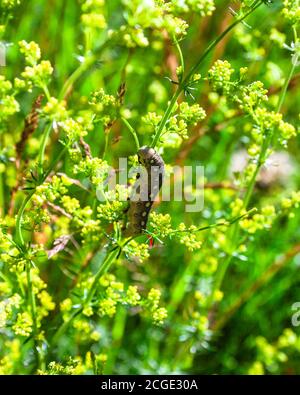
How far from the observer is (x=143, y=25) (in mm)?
587

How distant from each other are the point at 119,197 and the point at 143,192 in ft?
0.11

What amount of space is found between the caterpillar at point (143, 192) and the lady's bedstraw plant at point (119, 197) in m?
0.02

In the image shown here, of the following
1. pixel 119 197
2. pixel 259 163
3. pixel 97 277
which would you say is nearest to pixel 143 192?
pixel 119 197

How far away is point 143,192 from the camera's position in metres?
0.74

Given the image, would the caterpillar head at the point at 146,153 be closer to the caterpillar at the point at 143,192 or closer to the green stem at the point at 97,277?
the caterpillar at the point at 143,192

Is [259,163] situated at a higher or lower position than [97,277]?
higher

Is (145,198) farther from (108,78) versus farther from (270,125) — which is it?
(108,78)

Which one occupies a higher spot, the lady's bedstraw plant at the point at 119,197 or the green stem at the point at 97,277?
the lady's bedstraw plant at the point at 119,197

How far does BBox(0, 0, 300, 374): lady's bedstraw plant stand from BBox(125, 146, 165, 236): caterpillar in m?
0.02

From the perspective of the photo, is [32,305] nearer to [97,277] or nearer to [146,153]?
[97,277]

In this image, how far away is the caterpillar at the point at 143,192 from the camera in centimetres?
72

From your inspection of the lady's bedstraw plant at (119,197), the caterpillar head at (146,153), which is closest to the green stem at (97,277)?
the lady's bedstraw plant at (119,197)

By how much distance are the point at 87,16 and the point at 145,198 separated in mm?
232

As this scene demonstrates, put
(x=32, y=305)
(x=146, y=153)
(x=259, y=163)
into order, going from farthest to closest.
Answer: (x=259, y=163) → (x=32, y=305) → (x=146, y=153)
